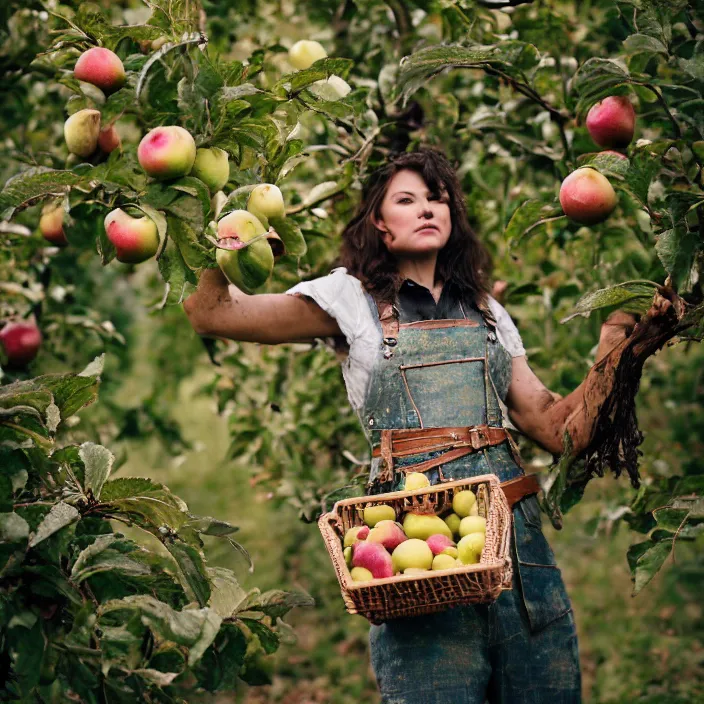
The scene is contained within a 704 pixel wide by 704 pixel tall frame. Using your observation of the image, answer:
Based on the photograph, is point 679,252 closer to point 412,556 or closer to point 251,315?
point 412,556

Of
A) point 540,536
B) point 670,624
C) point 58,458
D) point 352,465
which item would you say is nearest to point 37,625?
point 58,458

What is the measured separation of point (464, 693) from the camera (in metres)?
1.58

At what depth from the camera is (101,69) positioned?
146cm

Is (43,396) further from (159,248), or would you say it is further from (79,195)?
(79,195)

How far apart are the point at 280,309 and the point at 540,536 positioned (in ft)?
2.13

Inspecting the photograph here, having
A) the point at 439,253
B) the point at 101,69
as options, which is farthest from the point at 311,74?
the point at 439,253

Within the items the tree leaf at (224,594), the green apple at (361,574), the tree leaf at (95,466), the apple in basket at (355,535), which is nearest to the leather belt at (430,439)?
the apple in basket at (355,535)

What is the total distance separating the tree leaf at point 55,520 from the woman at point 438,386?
0.59 meters

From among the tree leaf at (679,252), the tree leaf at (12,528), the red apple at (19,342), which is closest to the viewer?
the tree leaf at (12,528)

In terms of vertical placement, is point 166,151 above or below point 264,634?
above

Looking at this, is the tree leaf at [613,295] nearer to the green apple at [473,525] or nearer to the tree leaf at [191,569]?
the green apple at [473,525]

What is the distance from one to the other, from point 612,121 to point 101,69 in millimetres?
922

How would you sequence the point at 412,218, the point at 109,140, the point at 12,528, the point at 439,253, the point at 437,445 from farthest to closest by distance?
1. the point at 439,253
2. the point at 412,218
3. the point at 437,445
4. the point at 109,140
5. the point at 12,528

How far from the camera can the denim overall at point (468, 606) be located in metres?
1.60
